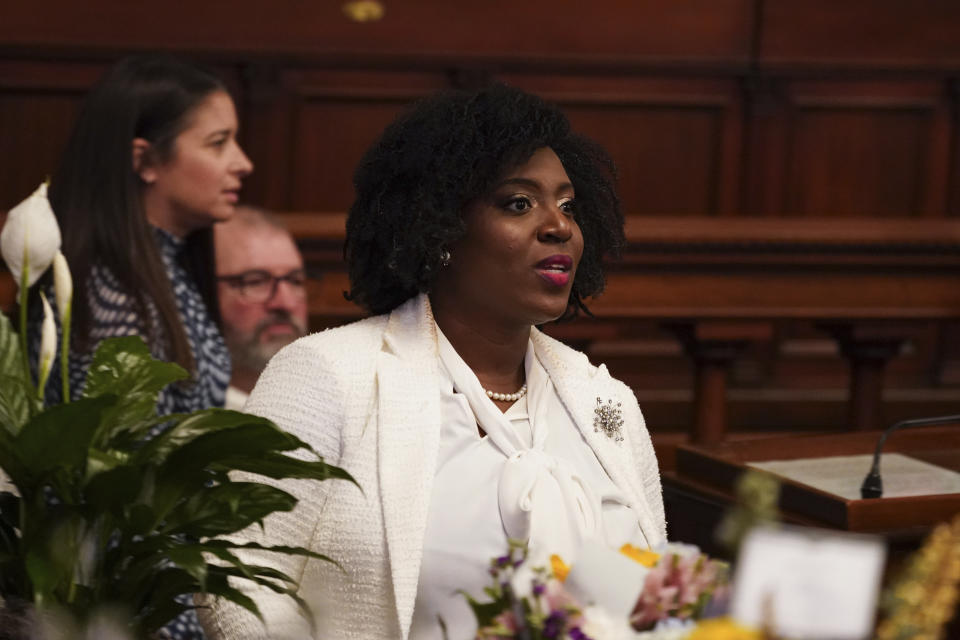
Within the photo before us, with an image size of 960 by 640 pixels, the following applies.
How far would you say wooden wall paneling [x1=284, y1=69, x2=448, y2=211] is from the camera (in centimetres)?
588

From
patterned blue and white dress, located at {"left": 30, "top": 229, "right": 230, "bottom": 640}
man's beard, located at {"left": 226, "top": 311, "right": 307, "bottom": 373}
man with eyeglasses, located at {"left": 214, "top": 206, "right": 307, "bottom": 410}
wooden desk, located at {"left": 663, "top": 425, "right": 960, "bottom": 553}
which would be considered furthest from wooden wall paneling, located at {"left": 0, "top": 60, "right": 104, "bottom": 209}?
wooden desk, located at {"left": 663, "top": 425, "right": 960, "bottom": 553}

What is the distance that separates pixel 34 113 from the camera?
5.71 meters

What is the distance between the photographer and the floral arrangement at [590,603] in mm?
1153

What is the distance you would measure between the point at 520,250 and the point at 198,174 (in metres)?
1.45

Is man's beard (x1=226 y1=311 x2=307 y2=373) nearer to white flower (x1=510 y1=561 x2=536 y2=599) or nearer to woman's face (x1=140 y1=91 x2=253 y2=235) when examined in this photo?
woman's face (x1=140 y1=91 x2=253 y2=235)

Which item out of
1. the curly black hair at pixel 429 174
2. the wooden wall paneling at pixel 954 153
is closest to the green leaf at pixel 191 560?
the curly black hair at pixel 429 174

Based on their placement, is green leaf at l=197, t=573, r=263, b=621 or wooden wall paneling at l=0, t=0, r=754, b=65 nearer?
green leaf at l=197, t=573, r=263, b=621

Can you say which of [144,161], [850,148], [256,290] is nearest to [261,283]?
[256,290]

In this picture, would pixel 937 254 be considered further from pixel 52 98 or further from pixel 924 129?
pixel 52 98

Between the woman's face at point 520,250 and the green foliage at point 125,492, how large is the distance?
67cm

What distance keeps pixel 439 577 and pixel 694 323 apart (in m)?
A: 1.63

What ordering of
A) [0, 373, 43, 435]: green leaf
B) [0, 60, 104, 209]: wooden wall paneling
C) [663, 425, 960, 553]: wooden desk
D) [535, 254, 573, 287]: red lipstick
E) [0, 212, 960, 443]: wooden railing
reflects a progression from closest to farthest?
1. [0, 373, 43, 435]: green leaf
2. [535, 254, 573, 287]: red lipstick
3. [663, 425, 960, 553]: wooden desk
4. [0, 212, 960, 443]: wooden railing
5. [0, 60, 104, 209]: wooden wall paneling

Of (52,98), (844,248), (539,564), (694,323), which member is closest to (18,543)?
(539,564)

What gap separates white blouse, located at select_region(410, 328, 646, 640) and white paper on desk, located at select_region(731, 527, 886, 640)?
1.02 meters
